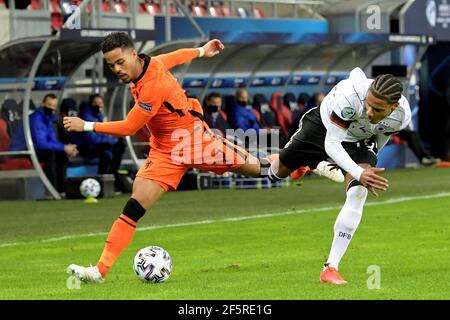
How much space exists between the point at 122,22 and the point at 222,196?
17.7 feet

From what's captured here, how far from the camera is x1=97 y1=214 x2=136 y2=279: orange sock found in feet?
38.3

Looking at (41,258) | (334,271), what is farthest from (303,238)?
(334,271)

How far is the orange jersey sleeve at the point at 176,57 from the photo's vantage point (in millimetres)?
12828

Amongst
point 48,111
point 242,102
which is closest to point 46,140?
point 48,111

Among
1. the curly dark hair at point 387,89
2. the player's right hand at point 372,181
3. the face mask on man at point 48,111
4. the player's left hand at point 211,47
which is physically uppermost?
the curly dark hair at point 387,89

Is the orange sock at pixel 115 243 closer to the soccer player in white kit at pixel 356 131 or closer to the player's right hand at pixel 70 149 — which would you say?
the soccer player in white kit at pixel 356 131

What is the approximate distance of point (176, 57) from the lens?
1303cm

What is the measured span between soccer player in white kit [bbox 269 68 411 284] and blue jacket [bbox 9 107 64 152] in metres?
11.7

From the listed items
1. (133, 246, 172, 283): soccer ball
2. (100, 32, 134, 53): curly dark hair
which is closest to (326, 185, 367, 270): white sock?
(133, 246, 172, 283): soccer ball

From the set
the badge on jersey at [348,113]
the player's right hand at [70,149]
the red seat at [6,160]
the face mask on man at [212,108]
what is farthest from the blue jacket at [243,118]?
the badge on jersey at [348,113]

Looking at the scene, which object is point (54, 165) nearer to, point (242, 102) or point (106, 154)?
point (106, 154)

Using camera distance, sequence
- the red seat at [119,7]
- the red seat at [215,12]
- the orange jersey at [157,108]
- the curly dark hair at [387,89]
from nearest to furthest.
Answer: the curly dark hair at [387,89] → the orange jersey at [157,108] → the red seat at [119,7] → the red seat at [215,12]

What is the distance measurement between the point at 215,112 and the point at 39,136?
4379 millimetres

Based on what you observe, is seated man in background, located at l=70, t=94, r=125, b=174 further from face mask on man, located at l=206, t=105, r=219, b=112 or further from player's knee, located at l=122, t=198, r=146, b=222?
player's knee, located at l=122, t=198, r=146, b=222
